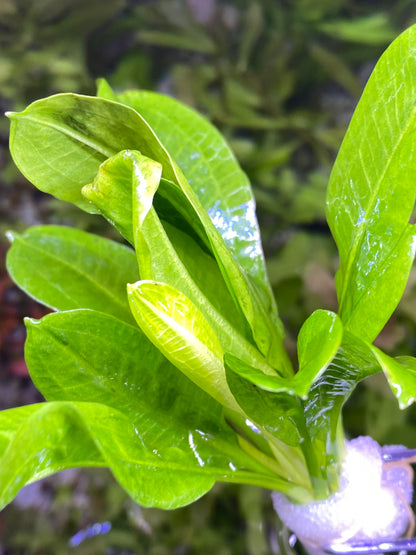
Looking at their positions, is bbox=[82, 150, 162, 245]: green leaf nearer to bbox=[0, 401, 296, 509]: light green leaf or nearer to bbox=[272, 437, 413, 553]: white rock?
bbox=[0, 401, 296, 509]: light green leaf

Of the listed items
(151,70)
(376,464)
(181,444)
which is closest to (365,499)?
(376,464)

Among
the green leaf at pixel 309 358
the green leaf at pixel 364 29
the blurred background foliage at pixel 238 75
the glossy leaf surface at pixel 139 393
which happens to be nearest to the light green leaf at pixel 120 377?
the glossy leaf surface at pixel 139 393

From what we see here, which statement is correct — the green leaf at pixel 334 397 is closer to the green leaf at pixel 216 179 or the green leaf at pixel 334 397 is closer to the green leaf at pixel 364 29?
the green leaf at pixel 216 179

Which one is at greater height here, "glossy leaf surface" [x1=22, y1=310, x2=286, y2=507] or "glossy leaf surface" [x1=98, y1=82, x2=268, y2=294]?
"glossy leaf surface" [x1=98, y1=82, x2=268, y2=294]

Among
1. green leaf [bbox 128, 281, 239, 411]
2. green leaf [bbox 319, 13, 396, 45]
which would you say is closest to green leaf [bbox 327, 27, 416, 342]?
green leaf [bbox 128, 281, 239, 411]

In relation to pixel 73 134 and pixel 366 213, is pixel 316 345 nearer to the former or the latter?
pixel 366 213
